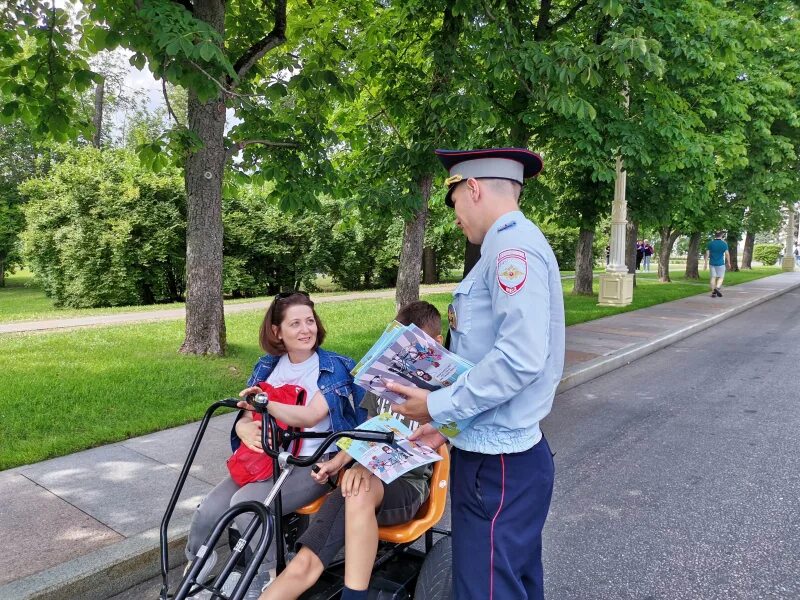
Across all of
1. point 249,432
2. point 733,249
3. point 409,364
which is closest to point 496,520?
point 409,364

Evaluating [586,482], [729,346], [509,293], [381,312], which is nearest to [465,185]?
[509,293]

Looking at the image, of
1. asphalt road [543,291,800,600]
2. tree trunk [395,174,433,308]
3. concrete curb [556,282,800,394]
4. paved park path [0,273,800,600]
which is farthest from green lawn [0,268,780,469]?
asphalt road [543,291,800,600]

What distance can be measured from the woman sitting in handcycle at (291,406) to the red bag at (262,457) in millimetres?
24

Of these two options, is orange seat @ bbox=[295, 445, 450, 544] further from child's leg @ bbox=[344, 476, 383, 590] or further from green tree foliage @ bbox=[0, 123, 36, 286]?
green tree foliage @ bbox=[0, 123, 36, 286]

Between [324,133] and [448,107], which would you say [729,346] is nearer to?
[448,107]

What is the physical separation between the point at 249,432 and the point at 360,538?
741 millimetres

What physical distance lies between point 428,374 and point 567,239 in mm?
28969

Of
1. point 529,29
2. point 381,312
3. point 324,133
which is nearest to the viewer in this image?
point 324,133

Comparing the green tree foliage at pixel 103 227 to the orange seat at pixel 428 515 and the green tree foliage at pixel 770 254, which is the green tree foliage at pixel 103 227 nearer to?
the orange seat at pixel 428 515

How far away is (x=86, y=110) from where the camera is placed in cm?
760

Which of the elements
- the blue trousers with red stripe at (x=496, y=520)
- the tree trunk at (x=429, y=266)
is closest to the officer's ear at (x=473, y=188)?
the blue trousers with red stripe at (x=496, y=520)

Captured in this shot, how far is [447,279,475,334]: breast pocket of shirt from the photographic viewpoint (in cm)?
189

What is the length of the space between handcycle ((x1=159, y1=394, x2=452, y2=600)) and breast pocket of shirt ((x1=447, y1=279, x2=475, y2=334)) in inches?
18.4

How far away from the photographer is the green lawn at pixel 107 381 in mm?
5133
